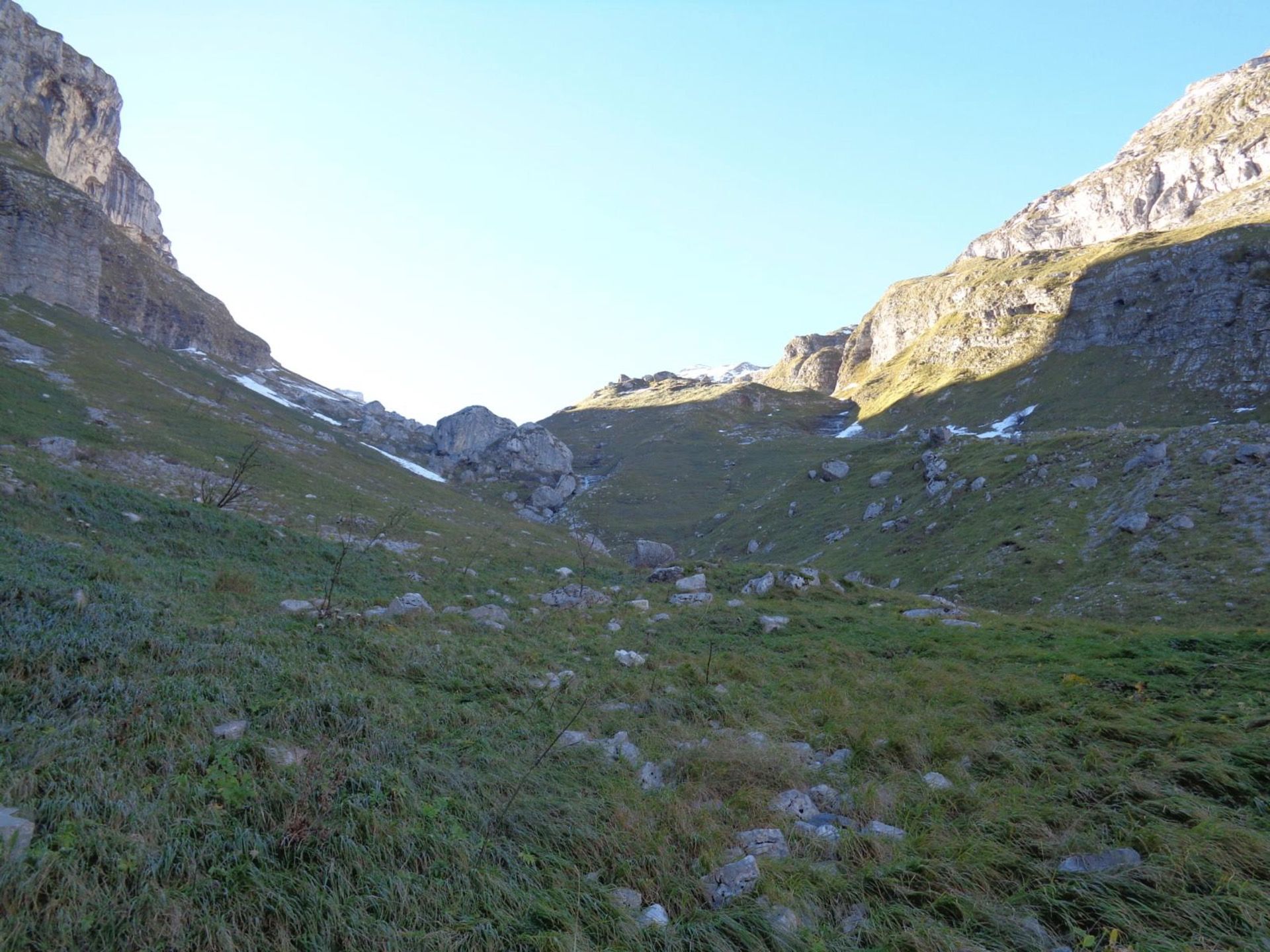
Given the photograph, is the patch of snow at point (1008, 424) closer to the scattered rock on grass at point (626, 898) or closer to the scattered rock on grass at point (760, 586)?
the scattered rock on grass at point (760, 586)

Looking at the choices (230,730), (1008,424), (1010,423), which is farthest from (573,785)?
(1010,423)

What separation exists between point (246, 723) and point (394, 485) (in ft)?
200

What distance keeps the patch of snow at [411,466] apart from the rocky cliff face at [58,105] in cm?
5157

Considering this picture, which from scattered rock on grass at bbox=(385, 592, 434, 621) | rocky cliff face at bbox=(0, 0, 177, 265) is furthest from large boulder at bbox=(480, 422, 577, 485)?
scattered rock on grass at bbox=(385, 592, 434, 621)

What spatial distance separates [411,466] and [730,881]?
92.3 meters

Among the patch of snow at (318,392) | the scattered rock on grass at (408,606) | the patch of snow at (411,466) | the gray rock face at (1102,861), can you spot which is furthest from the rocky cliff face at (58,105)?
the gray rock face at (1102,861)

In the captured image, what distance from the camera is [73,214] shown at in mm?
74312

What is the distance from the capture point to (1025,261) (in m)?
138

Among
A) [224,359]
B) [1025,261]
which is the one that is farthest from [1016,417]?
[224,359]

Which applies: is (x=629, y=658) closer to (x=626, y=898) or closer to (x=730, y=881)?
(x=730, y=881)

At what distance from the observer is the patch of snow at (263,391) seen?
302ft

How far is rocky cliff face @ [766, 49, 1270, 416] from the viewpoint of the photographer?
83.6 m

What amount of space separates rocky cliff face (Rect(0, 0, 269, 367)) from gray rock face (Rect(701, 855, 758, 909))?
94.5 metres

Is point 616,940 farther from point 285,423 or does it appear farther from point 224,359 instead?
point 224,359
